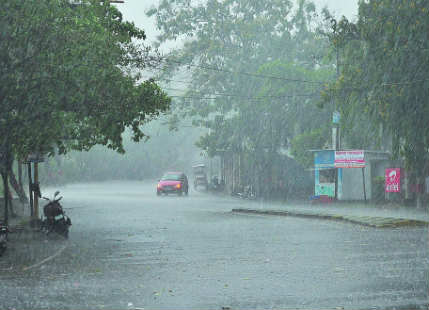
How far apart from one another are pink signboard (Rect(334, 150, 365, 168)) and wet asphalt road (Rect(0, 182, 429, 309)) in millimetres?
16390

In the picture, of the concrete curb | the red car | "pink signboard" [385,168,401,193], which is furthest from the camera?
the red car

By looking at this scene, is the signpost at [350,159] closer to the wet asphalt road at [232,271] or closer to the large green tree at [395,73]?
the large green tree at [395,73]

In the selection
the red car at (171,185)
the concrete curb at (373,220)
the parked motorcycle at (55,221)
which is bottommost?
the concrete curb at (373,220)

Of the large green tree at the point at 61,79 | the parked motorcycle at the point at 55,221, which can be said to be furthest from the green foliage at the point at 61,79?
the parked motorcycle at the point at 55,221

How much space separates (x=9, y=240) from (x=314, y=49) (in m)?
48.0

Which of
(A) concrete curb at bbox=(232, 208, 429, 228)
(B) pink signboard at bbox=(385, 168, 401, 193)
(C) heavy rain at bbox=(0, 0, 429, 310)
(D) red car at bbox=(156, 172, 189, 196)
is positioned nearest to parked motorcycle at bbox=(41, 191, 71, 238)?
(C) heavy rain at bbox=(0, 0, 429, 310)

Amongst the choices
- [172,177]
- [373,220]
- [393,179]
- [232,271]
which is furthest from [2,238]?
[172,177]

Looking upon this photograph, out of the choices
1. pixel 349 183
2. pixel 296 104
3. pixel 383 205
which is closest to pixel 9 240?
pixel 383 205

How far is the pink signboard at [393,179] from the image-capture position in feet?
128

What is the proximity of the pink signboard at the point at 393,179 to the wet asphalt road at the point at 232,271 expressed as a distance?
16178mm

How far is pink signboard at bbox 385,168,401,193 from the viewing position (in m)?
38.9

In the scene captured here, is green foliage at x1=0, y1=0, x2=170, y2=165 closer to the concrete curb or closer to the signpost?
the concrete curb

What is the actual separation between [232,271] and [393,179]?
27.5 metres

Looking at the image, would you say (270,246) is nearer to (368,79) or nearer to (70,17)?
(70,17)
